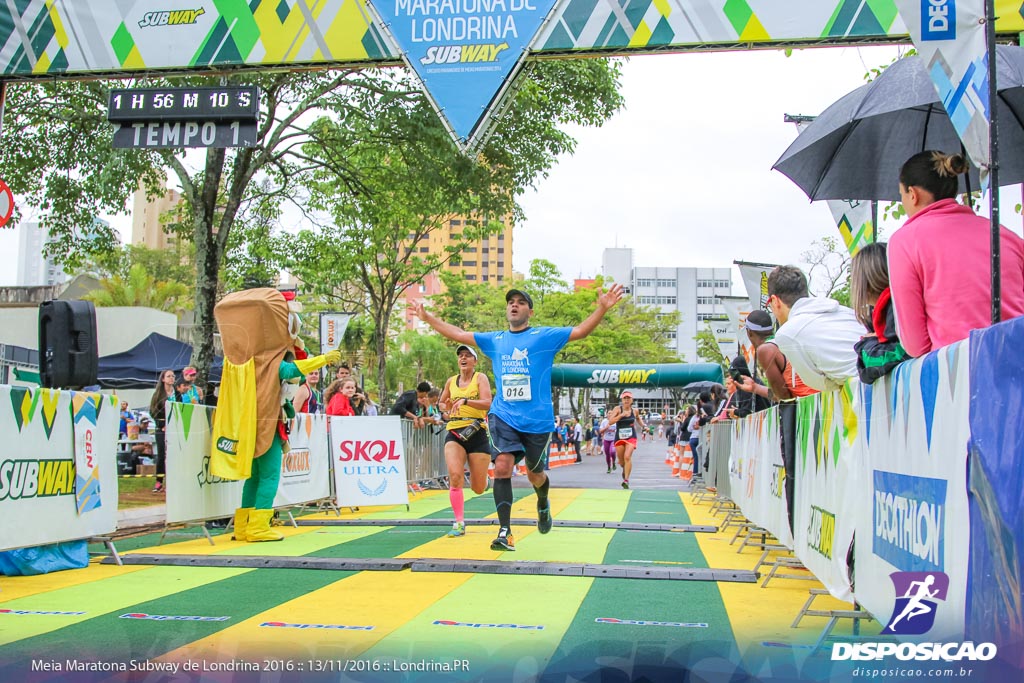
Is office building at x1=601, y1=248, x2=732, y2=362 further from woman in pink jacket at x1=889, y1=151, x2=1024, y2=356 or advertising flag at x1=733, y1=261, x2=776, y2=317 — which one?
woman in pink jacket at x1=889, y1=151, x2=1024, y2=356

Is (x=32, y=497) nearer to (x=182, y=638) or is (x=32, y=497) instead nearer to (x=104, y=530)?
(x=104, y=530)

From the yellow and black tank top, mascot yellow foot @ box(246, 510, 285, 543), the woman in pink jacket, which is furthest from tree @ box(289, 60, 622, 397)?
the woman in pink jacket

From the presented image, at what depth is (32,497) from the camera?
21.1 ft

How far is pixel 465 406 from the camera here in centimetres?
917

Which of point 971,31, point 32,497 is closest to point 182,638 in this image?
point 32,497

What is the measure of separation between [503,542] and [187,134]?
15.2 feet

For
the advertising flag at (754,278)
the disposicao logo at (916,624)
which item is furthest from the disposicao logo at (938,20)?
the advertising flag at (754,278)

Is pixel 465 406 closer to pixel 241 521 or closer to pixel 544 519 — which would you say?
pixel 544 519

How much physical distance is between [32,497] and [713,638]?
4.79 meters

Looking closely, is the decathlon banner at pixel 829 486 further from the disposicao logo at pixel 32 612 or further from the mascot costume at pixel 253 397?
the mascot costume at pixel 253 397

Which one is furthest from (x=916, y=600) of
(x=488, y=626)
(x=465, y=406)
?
(x=465, y=406)

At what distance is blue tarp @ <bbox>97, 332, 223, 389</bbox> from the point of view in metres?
21.8

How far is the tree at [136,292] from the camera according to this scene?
1924 inches

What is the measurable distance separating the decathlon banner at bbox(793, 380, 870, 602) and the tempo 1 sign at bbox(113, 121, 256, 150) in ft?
17.8
